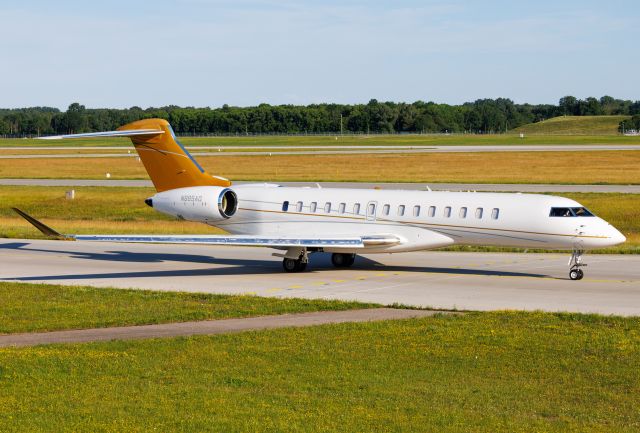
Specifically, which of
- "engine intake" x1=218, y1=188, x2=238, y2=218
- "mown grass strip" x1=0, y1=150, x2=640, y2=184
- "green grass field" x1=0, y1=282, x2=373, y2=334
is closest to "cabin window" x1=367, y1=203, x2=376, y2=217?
"engine intake" x1=218, y1=188, x2=238, y2=218

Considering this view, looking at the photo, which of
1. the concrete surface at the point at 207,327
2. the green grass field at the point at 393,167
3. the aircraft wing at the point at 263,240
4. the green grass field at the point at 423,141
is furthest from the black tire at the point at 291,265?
the green grass field at the point at 423,141

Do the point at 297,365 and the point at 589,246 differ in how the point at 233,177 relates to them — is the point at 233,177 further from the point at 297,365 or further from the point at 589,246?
the point at 297,365

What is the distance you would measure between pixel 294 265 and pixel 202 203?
12.2 feet

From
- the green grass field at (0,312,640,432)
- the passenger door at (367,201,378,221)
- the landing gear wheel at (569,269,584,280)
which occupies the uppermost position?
the passenger door at (367,201,378,221)

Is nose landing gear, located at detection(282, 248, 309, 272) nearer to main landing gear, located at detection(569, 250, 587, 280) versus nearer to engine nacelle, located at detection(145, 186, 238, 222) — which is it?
engine nacelle, located at detection(145, 186, 238, 222)

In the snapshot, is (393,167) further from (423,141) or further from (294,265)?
(423,141)

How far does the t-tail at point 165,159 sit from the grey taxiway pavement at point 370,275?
2.87 metres

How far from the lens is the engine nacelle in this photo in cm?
3228

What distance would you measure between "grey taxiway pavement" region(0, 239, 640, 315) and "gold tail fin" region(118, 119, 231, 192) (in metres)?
2.87

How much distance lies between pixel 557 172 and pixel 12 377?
67844 mm

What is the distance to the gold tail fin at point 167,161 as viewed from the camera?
33.7 metres

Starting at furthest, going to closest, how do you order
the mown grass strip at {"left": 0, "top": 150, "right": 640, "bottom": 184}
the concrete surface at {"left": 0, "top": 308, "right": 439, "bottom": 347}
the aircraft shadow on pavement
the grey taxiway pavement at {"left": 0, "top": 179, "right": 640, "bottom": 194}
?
1. the mown grass strip at {"left": 0, "top": 150, "right": 640, "bottom": 184}
2. the grey taxiway pavement at {"left": 0, "top": 179, "right": 640, "bottom": 194}
3. the aircraft shadow on pavement
4. the concrete surface at {"left": 0, "top": 308, "right": 439, "bottom": 347}

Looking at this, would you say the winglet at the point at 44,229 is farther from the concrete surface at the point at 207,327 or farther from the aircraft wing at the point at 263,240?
the concrete surface at the point at 207,327

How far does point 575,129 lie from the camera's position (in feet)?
630
